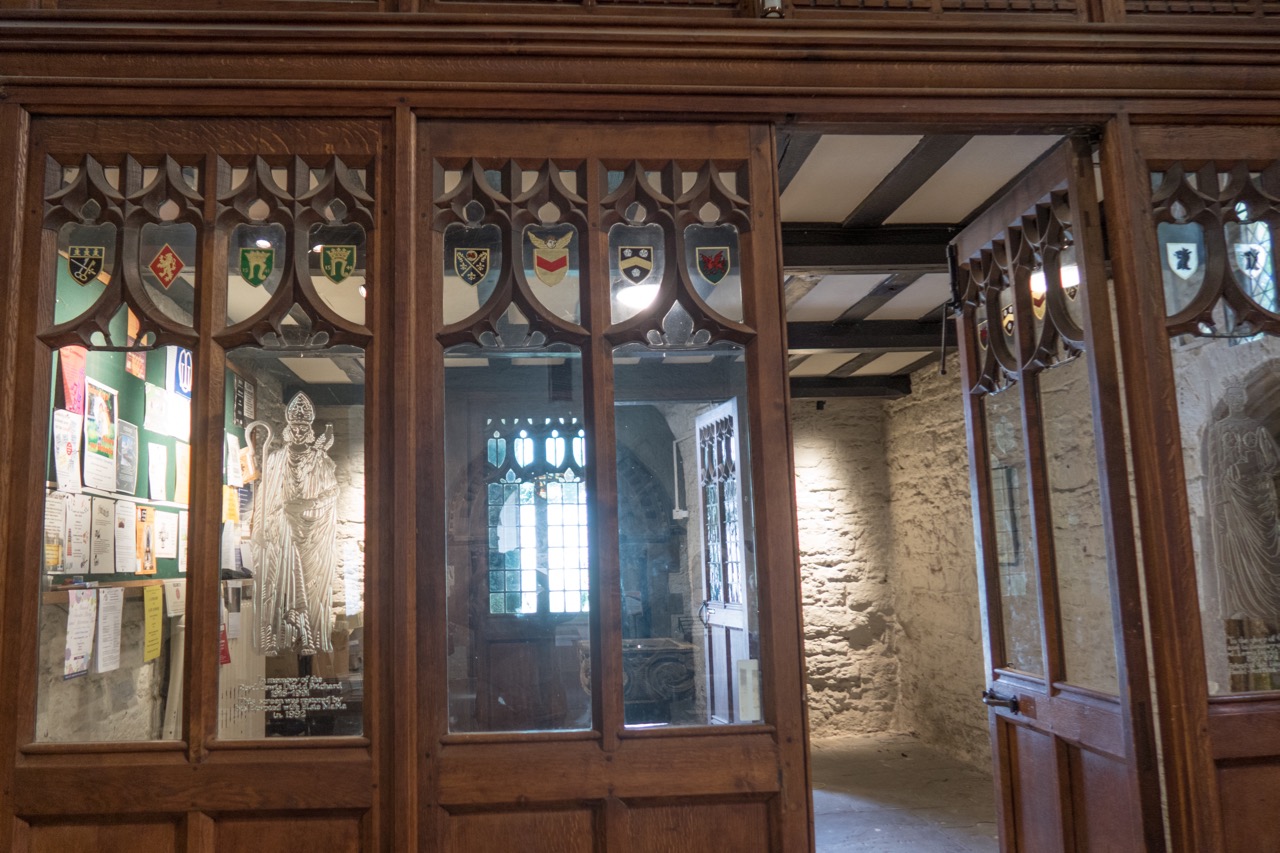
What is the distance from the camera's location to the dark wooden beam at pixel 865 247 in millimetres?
5277

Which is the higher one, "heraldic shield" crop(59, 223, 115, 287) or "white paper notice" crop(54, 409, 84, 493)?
"heraldic shield" crop(59, 223, 115, 287)

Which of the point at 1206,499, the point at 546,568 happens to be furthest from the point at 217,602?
the point at 1206,499

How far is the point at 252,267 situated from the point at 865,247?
364 cm

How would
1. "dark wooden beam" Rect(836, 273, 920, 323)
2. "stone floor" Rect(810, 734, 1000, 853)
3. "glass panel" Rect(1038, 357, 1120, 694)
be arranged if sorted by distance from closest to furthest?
"glass panel" Rect(1038, 357, 1120, 694)
"stone floor" Rect(810, 734, 1000, 853)
"dark wooden beam" Rect(836, 273, 920, 323)

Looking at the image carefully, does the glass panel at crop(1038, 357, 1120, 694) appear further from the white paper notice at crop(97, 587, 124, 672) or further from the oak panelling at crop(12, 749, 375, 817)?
the white paper notice at crop(97, 587, 124, 672)

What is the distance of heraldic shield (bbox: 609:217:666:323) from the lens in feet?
8.37

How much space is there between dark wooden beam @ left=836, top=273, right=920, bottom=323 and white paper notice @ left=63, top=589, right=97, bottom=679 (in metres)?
4.91

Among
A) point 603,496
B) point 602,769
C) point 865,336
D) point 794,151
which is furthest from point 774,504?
point 865,336

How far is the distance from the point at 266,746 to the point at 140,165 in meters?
1.51

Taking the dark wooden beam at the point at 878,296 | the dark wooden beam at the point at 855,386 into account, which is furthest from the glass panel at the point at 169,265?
the dark wooden beam at the point at 855,386

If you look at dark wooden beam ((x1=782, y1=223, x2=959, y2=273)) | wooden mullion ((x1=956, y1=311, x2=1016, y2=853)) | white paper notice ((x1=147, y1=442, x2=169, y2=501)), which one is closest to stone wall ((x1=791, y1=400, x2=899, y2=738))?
dark wooden beam ((x1=782, y1=223, x2=959, y2=273))

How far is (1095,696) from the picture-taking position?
286 cm

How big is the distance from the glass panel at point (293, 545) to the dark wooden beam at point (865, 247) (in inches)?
129

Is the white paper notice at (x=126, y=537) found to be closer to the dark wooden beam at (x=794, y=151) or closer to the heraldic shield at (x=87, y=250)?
the heraldic shield at (x=87, y=250)
